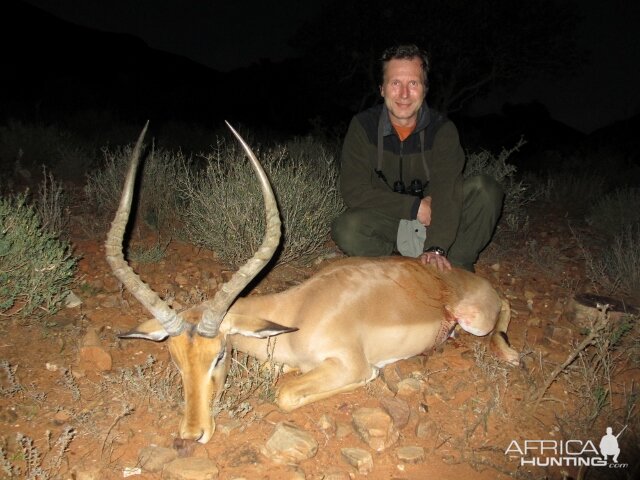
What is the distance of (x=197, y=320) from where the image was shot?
273 cm

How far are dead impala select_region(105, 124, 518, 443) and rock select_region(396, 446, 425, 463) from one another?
0.55 m

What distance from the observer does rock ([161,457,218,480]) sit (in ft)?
7.64

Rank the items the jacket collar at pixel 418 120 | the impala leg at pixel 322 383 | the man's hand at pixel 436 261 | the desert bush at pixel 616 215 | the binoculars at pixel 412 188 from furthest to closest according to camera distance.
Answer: the desert bush at pixel 616 215
the binoculars at pixel 412 188
the jacket collar at pixel 418 120
the man's hand at pixel 436 261
the impala leg at pixel 322 383

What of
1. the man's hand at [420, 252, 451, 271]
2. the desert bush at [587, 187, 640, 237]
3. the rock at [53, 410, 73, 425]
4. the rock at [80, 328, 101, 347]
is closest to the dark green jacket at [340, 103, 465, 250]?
the man's hand at [420, 252, 451, 271]

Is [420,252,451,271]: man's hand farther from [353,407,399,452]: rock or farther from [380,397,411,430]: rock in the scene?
[353,407,399,452]: rock

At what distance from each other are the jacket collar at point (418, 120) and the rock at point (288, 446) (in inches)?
111

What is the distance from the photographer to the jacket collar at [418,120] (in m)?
4.23

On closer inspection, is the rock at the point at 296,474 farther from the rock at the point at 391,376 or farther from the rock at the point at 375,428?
the rock at the point at 391,376

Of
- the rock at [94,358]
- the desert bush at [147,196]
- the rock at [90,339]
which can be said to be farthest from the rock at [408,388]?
the desert bush at [147,196]

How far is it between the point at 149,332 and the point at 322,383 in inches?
43.9

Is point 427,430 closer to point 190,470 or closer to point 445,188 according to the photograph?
point 190,470

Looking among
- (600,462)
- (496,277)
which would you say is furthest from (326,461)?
(496,277)

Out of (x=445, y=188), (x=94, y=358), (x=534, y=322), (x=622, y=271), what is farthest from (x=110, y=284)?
(x=622, y=271)

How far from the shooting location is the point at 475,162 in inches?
276
